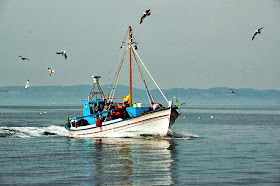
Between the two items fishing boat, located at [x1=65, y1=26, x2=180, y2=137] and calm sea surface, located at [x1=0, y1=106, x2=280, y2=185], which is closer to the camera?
calm sea surface, located at [x1=0, y1=106, x2=280, y2=185]

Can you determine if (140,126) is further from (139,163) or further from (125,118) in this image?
(139,163)

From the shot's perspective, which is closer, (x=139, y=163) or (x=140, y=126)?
(x=139, y=163)

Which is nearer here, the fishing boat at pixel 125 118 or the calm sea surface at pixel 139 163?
the calm sea surface at pixel 139 163

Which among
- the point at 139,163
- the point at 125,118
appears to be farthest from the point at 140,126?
the point at 139,163

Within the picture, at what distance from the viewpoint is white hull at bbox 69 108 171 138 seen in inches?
1622

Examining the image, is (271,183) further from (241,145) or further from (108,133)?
(108,133)

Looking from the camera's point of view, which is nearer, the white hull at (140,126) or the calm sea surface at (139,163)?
the calm sea surface at (139,163)

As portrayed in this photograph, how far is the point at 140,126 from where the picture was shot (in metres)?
41.6

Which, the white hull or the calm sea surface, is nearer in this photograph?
the calm sea surface

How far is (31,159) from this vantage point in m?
29.4

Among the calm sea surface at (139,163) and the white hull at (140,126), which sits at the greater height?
the white hull at (140,126)

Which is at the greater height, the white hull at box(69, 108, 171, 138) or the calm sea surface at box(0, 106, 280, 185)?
the white hull at box(69, 108, 171, 138)

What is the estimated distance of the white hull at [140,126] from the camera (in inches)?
1622

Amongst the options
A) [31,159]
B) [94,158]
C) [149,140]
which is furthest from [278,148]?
[31,159]
